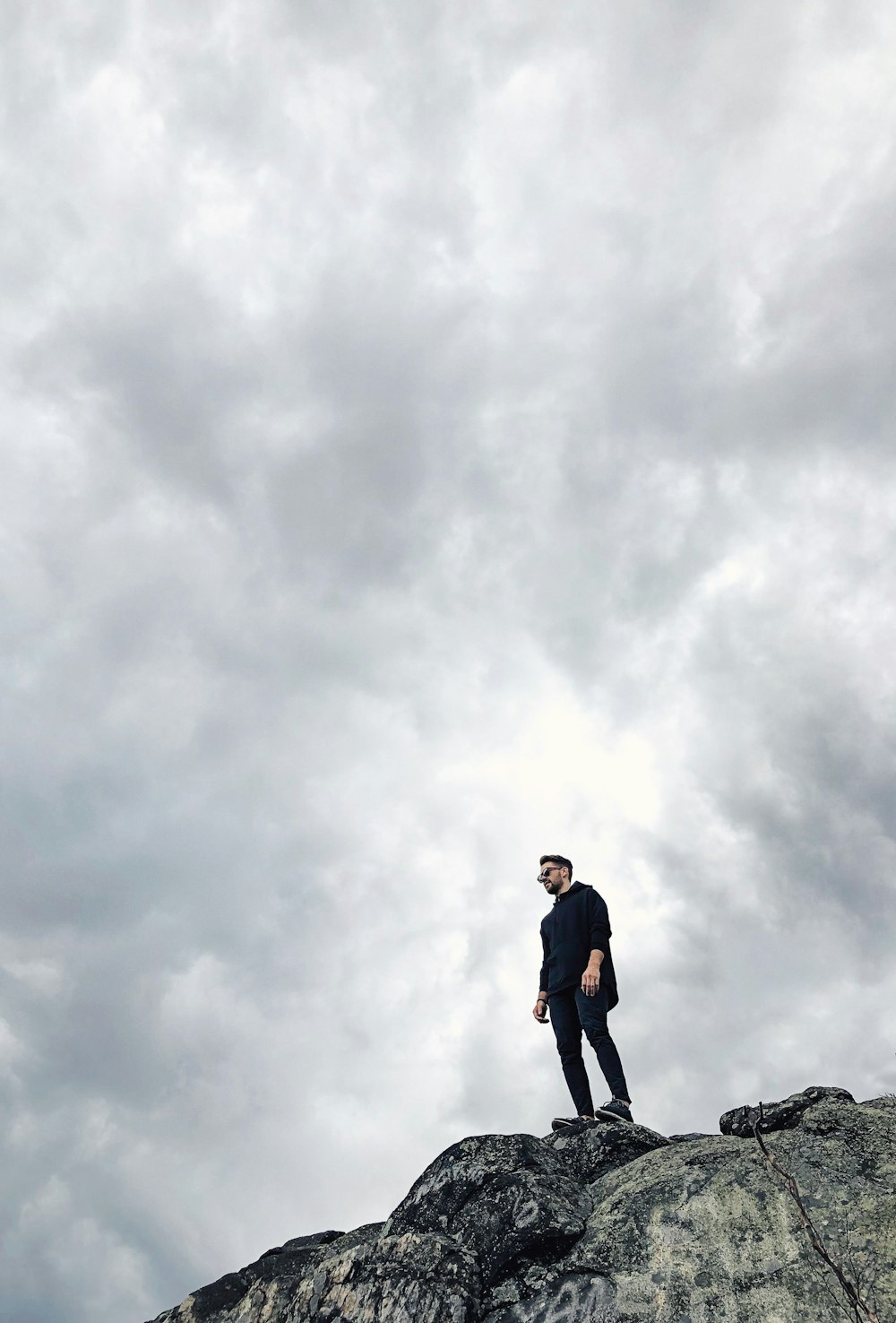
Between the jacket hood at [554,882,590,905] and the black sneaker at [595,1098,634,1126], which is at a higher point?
the jacket hood at [554,882,590,905]

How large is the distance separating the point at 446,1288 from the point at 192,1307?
8.20 ft

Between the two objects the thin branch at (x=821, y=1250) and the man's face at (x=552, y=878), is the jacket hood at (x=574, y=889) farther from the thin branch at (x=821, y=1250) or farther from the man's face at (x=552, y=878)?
the thin branch at (x=821, y=1250)

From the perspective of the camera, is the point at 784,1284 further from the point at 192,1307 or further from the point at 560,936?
the point at 560,936

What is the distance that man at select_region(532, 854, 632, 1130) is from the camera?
33.7ft

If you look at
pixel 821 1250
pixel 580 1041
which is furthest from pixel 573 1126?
pixel 821 1250

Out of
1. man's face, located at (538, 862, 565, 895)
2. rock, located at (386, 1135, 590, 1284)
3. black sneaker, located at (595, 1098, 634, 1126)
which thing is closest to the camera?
rock, located at (386, 1135, 590, 1284)

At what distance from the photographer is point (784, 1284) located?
502 cm

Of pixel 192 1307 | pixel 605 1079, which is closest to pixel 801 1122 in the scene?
pixel 605 1079

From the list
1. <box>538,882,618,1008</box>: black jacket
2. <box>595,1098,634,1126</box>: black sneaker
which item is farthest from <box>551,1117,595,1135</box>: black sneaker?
<box>538,882,618,1008</box>: black jacket

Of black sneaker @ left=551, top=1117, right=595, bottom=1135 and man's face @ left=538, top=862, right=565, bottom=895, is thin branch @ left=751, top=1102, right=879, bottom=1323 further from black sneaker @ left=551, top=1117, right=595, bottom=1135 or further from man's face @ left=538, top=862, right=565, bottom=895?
man's face @ left=538, top=862, right=565, bottom=895

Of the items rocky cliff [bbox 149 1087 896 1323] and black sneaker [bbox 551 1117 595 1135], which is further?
black sneaker [bbox 551 1117 595 1135]

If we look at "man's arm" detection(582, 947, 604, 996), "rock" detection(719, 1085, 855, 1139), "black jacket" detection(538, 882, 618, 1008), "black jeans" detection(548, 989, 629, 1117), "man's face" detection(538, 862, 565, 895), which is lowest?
"rock" detection(719, 1085, 855, 1139)

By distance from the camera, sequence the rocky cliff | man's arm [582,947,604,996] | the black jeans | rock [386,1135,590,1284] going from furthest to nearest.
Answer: man's arm [582,947,604,996] < the black jeans < rock [386,1135,590,1284] < the rocky cliff

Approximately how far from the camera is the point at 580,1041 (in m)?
10.7
